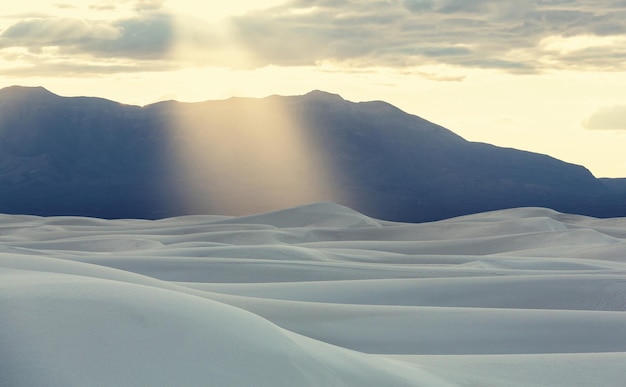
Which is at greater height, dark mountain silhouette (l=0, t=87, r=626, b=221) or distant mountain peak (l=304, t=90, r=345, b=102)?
distant mountain peak (l=304, t=90, r=345, b=102)

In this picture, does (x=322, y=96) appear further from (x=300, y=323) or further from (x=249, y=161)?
(x=300, y=323)

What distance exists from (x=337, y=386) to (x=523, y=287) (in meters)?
6.80

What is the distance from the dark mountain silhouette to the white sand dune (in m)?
125

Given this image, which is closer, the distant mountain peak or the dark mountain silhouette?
the dark mountain silhouette

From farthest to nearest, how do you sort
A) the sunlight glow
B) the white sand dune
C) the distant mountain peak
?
the distant mountain peak
the sunlight glow
the white sand dune

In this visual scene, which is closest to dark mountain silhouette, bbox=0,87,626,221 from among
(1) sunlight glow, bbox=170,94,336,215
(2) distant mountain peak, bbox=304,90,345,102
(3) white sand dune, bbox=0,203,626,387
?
(1) sunlight glow, bbox=170,94,336,215

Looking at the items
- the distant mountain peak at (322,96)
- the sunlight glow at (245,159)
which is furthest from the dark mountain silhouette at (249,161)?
the distant mountain peak at (322,96)

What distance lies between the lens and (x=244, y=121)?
178m

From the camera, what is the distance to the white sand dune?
4.80 metres

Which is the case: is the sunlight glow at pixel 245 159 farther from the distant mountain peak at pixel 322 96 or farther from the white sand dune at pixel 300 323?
the white sand dune at pixel 300 323

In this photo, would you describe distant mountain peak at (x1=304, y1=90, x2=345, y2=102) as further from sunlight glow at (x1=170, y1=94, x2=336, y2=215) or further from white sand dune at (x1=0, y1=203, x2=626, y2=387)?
white sand dune at (x1=0, y1=203, x2=626, y2=387)

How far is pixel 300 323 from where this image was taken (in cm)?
852

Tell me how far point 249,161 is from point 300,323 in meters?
159

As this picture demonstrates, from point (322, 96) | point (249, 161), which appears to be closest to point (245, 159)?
point (249, 161)
